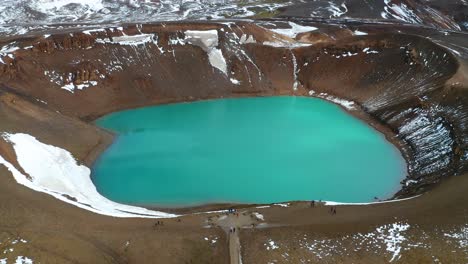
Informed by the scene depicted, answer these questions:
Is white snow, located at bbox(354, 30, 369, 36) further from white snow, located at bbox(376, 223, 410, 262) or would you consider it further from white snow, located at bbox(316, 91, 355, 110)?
white snow, located at bbox(376, 223, 410, 262)

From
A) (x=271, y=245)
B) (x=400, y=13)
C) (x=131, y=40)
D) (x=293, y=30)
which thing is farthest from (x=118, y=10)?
(x=271, y=245)

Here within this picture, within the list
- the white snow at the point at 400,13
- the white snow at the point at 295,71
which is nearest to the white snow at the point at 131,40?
the white snow at the point at 295,71

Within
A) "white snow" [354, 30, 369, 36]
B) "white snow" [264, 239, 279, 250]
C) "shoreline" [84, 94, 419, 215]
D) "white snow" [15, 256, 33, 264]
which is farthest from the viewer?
"white snow" [354, 30, 369, 36]

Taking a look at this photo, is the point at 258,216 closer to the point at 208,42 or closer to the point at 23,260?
the point at 23,260

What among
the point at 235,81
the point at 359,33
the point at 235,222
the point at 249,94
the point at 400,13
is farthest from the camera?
the point at 400,13

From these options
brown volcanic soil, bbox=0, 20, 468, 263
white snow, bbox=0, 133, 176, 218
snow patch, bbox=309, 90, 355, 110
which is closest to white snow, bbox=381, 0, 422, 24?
brown volcanic soil, bbox=0, 20, 468, 263

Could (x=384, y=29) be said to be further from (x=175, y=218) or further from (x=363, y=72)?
(x=175, y=218)

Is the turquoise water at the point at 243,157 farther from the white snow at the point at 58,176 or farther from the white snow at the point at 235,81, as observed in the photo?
the white snow at the point at 235,81

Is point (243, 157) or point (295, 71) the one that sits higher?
point (243, 157)
